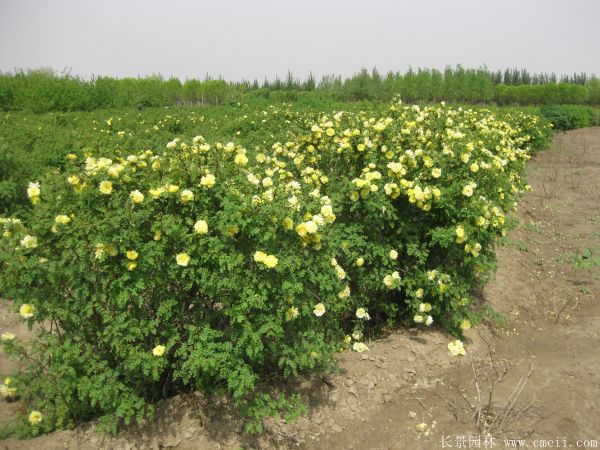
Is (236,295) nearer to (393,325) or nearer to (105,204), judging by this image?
(105,204)

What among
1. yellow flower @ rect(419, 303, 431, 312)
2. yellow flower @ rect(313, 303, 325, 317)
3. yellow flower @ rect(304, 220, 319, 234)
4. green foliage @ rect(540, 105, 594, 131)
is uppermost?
green foliage @ rect(540, 105, 594, 131)

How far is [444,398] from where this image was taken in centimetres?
299

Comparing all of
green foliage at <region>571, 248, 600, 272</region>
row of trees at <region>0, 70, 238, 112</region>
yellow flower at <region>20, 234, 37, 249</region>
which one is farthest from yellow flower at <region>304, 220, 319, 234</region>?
row of trees at <region>0, 70, 238, 112</region>

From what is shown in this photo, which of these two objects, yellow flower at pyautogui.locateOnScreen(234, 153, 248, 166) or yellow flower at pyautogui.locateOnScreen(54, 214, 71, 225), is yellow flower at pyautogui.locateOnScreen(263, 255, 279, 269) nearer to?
yellow flower at pyautogui.locateOnScreen(234, 153, 248, 166)

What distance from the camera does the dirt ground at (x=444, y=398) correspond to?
253 cm

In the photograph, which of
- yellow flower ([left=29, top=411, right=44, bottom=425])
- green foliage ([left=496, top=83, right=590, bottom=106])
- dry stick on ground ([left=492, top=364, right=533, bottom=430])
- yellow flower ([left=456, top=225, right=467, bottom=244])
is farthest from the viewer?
green foliage ([left=496, top=83, right=590, bottom=106])

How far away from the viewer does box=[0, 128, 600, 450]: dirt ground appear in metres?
2.53

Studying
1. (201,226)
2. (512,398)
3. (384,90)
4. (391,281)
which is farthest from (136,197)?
(384,90)

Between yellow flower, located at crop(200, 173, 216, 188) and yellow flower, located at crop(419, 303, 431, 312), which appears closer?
yellow flower, located at crop(200, 173, 216, 188)

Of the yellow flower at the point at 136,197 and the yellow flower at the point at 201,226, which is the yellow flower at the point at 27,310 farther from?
the yellow flower at the point at 201,226

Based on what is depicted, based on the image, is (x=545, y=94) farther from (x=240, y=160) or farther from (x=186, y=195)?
(x=186, y=195)

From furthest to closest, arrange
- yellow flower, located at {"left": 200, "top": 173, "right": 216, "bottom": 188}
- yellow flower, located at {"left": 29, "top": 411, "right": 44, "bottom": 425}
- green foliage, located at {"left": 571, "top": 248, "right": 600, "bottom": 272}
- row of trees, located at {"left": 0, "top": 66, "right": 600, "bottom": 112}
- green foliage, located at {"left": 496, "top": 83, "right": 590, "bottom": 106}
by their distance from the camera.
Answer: green foliage, located at {"left": 496, "top": 83, "right": 590, "bottom": 106} → row of trees, located at {"left": 0, "top": 66, "right": 600, "bottom": 112} → green foliage, located at {"left": 571, "top": 248, "right": 600, "bottom": 272} → yellow flower, located at {"left": 29, "top": 411, "right": 44, "bottom": 425} → yellow flower, located at {"left": 200, "top": 173, "right": 216, "bottom": 188}

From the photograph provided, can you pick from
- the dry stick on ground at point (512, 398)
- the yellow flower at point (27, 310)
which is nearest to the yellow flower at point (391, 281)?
the dry stick on ground at point (512, 398)

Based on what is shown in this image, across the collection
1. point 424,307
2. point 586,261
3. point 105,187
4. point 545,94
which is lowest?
point 586,261
